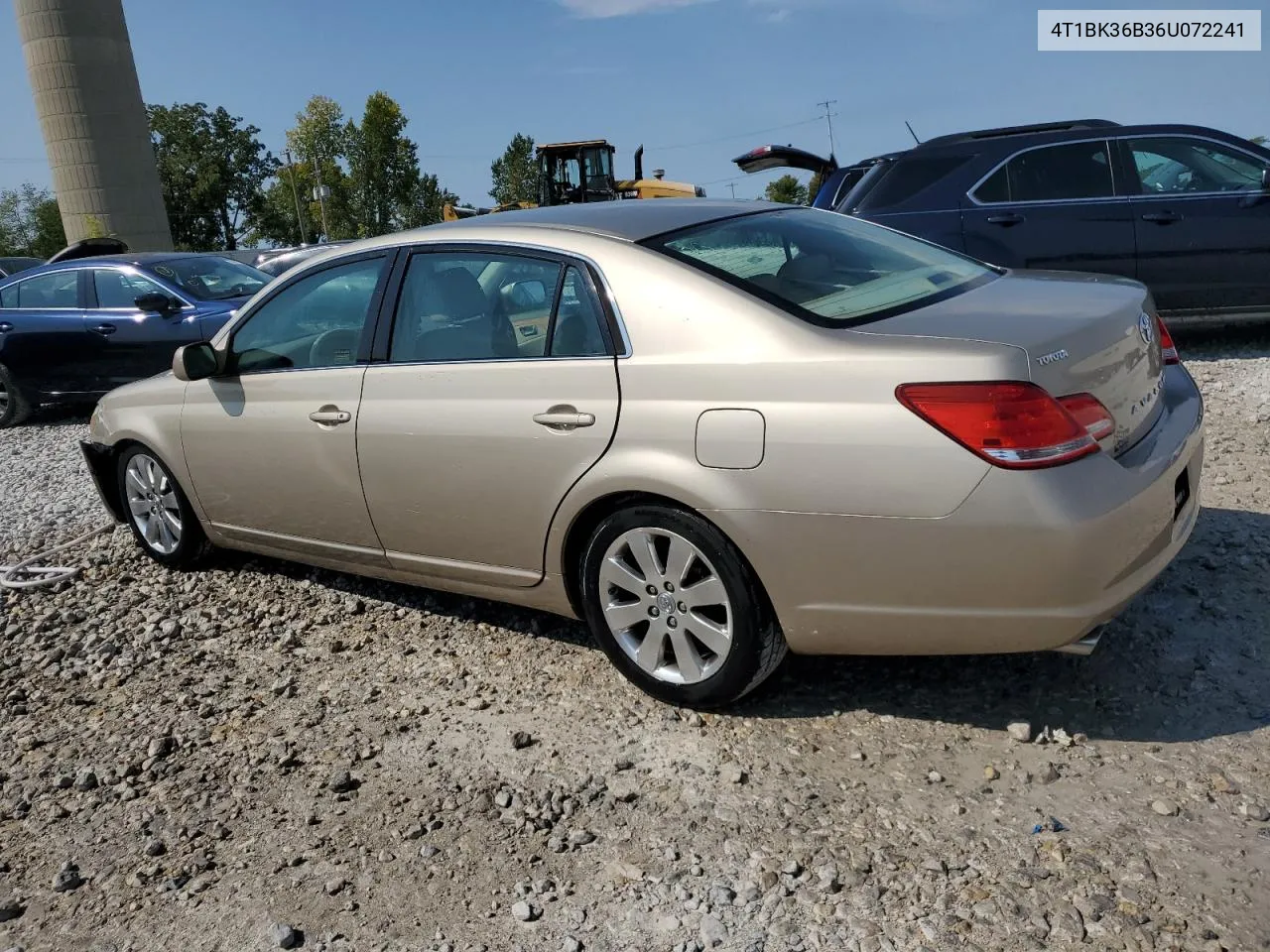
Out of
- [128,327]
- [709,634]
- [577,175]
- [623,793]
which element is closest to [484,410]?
[709,634]

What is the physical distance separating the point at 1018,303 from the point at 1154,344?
55cm

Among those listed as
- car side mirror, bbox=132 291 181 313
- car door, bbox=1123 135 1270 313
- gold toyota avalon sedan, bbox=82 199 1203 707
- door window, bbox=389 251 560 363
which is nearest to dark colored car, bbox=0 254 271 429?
car side mirror, bbox=132 291 181 313

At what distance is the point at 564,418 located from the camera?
3.42 metres

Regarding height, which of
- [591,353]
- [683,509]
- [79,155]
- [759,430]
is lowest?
[683,509]

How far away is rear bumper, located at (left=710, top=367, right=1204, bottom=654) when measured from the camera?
270 cm

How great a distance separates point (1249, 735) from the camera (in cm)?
297

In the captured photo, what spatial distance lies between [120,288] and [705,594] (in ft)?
26.7

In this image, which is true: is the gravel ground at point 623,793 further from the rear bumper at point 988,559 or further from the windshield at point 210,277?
the windshield at point 210,277

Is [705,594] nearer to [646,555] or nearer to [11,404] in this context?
[646,555]

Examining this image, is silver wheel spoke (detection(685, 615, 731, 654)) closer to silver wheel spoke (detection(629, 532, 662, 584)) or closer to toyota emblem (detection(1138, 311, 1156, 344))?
silver wheel spoke (detection(629, 532, 662, 584))

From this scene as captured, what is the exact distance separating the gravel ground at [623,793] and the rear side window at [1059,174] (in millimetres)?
4328

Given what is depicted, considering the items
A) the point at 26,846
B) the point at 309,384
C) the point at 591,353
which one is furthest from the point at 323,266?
the point at 26,846

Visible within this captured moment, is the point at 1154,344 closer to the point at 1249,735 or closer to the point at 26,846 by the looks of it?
the point at 1249,735

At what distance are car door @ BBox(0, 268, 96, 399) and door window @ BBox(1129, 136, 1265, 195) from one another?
8904mm
